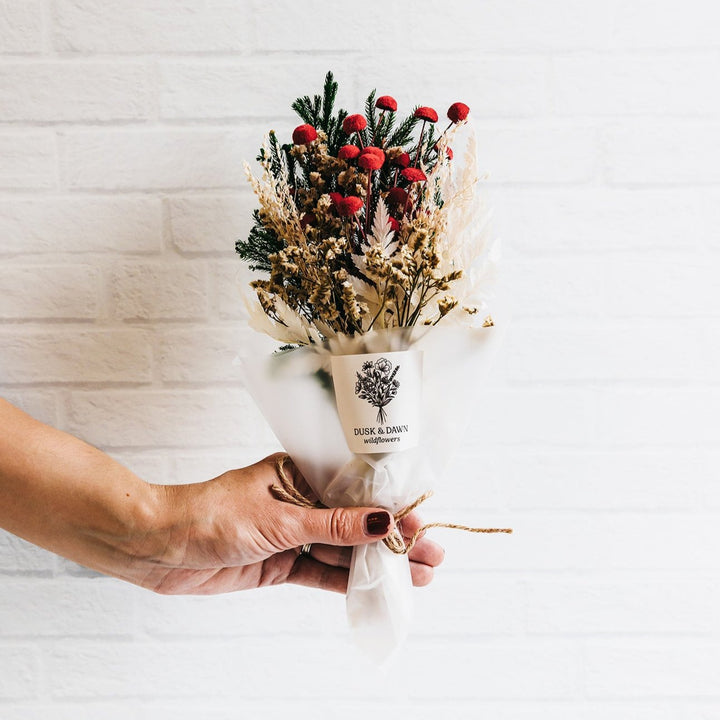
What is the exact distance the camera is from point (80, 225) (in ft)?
3.33

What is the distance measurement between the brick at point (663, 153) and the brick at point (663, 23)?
0.38 ft

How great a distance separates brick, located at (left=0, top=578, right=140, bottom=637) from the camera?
3.45ft

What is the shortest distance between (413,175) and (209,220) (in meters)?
0.40

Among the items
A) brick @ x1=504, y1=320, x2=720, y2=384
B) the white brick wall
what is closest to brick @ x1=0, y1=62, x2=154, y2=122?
the white brick wall

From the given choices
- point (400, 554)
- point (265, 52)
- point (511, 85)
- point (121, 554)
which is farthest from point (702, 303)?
point (121, 554)

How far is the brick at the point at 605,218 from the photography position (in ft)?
3.35

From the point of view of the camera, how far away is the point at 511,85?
1.01 meters

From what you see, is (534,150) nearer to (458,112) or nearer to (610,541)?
(458,112)

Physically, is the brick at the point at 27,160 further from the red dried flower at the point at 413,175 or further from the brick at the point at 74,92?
the red dried flower at the point at 413,175

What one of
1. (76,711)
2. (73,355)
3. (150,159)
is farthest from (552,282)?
(76,711)

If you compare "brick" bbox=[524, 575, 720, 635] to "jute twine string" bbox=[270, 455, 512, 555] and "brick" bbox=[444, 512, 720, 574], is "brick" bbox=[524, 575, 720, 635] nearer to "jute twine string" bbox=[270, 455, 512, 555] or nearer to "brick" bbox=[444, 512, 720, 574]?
"brick" bbox=[444, 512, 720, 574]

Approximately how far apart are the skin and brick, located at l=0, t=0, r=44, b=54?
1.72ft

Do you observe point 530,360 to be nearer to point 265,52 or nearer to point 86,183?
point 265,52

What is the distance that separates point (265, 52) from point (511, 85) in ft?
1.18
